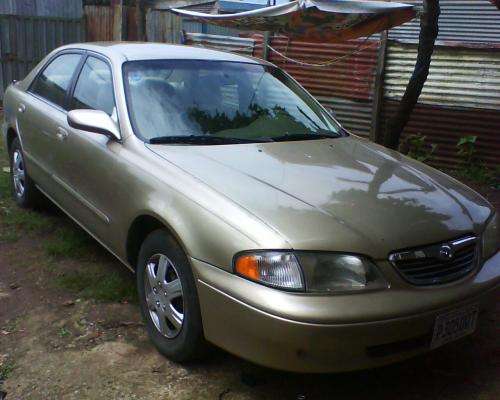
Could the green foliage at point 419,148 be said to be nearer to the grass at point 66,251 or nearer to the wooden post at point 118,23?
the grass at point 66,251

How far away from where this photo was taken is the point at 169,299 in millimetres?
3080

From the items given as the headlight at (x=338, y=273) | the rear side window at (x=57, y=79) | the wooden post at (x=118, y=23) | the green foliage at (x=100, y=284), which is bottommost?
the green foliage at (x=100, y=284)

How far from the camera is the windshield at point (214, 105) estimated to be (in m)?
3.62

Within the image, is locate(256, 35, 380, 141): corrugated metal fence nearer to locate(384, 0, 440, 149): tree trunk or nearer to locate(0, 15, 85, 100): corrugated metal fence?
locate(384, 0, 440, 149): tree trunk

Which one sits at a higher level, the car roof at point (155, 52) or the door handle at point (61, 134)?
the car roof at point (155, 52)

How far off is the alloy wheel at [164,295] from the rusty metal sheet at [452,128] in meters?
5.17

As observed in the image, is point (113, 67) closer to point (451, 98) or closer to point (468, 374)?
point (468, 374)

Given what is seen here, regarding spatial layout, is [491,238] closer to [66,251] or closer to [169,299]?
Result: [169,299]

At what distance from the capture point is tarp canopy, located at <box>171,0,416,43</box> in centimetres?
586

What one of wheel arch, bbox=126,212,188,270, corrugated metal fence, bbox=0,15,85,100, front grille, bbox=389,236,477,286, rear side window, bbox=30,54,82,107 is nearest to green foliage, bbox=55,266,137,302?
wheel arch, bbox=126,212,188,270

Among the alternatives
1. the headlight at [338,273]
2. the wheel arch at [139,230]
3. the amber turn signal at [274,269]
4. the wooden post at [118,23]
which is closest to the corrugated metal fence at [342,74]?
the wooden post at [118,23]

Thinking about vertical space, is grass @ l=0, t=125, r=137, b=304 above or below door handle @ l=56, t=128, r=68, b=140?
below

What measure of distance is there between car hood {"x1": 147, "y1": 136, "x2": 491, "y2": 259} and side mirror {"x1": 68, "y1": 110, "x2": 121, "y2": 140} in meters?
0.34

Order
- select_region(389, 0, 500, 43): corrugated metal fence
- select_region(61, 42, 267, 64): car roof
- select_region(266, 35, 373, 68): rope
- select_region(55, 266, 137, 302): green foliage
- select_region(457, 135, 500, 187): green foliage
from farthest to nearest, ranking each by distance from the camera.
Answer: select_region(266, 35, 373, 68): rope → select_region(457, 135, 500, 187): green foliage → select_region(389, 0, 500, 43): corrugated metal fence → select_region(61, 42, 267, 64): car roof → select_region(55, 266, 137, 302): green foliage
